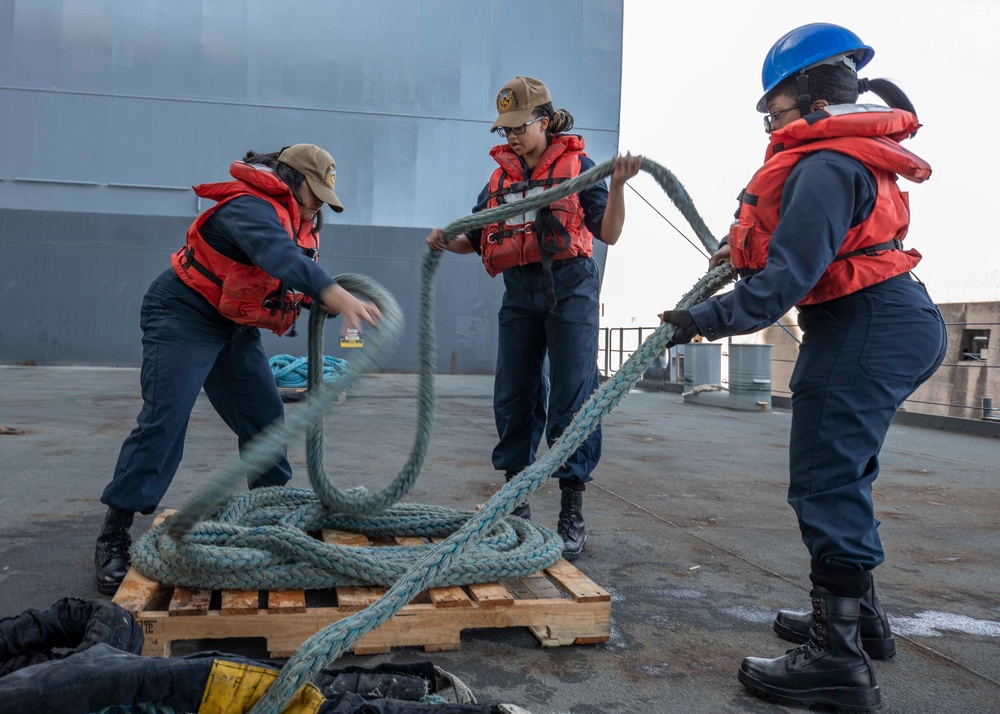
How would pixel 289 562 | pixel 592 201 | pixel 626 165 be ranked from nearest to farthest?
pixel 289 562 → pixel 626 165 → pixel 592 201

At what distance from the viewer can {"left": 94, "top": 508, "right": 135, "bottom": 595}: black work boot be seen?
2.53 m

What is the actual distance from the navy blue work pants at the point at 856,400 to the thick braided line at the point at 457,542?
15.3 inches

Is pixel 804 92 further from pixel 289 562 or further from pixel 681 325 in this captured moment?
pixel 289 562

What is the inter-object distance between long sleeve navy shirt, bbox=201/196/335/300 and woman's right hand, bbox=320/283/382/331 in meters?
0.04

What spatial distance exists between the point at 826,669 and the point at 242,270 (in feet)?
6.37

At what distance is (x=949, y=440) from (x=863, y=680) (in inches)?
246

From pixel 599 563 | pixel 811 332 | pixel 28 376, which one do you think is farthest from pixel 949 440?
pixel 28 376

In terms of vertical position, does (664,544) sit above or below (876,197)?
below

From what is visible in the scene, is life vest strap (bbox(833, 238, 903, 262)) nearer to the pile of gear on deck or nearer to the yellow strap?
the pile of gear on deck

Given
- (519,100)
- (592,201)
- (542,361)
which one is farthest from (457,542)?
(519,100)

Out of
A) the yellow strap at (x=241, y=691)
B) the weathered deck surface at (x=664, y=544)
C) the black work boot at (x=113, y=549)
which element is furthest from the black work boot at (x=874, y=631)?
the black work boot at (x=113, y=549)

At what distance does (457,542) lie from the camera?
174 cm

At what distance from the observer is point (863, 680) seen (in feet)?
6.12

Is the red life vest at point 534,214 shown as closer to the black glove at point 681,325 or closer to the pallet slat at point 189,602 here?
the black glove at point 681,325
